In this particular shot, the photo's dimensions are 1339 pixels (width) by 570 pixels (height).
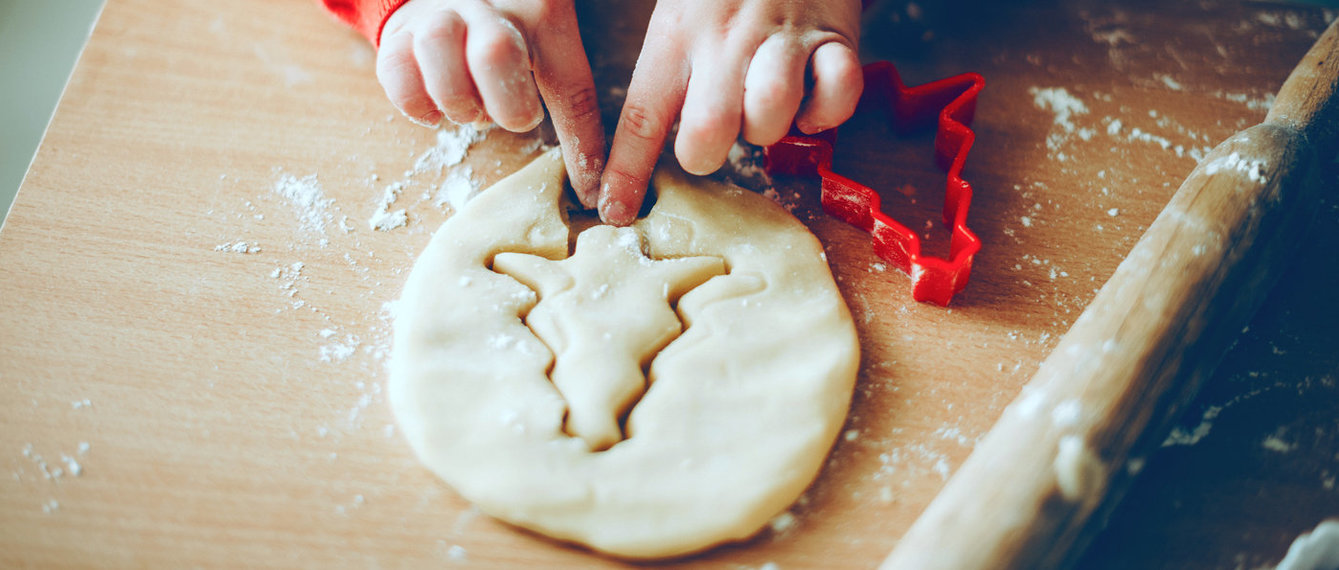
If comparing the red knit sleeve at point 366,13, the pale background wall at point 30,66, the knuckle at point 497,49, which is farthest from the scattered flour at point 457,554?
the pale background wall at point 30,66

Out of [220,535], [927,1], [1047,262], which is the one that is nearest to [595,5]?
[927,1]

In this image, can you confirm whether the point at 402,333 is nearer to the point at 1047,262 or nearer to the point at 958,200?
the point at 958,200

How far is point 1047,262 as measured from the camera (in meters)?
0.98

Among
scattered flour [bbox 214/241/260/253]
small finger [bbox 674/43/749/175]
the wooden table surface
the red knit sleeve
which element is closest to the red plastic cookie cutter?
the wooden table surface

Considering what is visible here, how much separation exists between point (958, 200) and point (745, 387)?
1.15 ft

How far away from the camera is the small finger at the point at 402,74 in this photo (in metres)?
0.92

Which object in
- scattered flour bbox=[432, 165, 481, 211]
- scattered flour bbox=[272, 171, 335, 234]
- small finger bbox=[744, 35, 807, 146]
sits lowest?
scattered flour bbox=[272, 171, 335, 234]

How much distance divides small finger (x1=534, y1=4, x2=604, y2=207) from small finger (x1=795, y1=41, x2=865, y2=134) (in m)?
0.24

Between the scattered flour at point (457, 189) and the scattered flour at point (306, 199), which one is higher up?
the scattered flour at point (457, 189)

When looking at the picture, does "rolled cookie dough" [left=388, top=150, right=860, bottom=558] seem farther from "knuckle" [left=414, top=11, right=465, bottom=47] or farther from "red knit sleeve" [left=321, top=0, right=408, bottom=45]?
"red knit sleeve" [left=321, top=0, right=408, bottom=45]

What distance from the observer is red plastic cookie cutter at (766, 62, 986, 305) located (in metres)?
0.92

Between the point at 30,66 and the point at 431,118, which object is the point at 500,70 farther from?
the point at 30,66

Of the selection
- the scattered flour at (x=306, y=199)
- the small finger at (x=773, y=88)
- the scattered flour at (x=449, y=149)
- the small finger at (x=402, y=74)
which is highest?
the small finger at (x=773, y=88)

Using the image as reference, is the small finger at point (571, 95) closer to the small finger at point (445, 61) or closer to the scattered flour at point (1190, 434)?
the small finger at point (445, 61)
